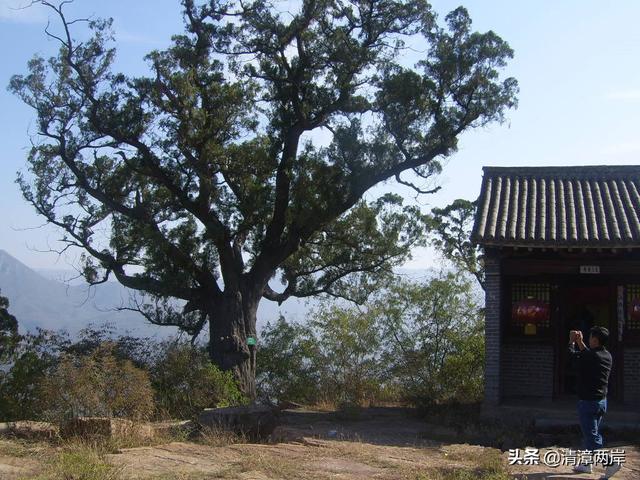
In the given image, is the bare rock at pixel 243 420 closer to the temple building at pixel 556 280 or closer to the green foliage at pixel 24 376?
the green foliage at pixel 24 376

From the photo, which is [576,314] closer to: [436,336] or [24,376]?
[436,336]

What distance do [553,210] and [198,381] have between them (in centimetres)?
775

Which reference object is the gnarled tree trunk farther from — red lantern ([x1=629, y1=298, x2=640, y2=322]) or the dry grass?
red lantern ([x1=629, y1=298, x2=640, y2=322])

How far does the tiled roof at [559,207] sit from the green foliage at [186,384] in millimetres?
5662

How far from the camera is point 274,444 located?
1070cm

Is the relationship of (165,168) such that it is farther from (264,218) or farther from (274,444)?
(274,444)

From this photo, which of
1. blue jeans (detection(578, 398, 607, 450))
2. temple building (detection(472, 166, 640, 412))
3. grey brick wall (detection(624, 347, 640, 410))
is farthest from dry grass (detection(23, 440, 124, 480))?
grey brick wall (detection(624, 347, 640, 410))

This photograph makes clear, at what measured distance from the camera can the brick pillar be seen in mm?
13406

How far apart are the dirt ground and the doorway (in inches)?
133

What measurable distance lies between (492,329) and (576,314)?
6.79 ft

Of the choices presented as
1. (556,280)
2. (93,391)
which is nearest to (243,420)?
(93,391)

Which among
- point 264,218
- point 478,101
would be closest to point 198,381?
point 264,218

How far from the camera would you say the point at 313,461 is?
910 cm

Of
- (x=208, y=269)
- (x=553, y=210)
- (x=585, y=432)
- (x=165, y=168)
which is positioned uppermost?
(x=165, y=168)
